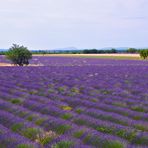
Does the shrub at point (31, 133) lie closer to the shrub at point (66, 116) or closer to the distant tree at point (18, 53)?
the shrub at point (66, 116)

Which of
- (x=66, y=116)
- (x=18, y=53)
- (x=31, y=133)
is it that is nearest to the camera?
(x=31, y=133)

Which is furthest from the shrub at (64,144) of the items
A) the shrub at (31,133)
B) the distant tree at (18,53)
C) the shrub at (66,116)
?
the distant tree at (18,53)

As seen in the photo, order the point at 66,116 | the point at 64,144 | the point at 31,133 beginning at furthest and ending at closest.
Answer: the point at 66,116, the point at 31,133, the point at 64,144

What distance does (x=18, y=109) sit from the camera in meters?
10.7

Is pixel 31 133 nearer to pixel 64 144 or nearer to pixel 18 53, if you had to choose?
pixel 64 144

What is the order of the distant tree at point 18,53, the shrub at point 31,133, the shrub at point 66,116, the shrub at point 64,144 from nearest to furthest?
the shrub at point 64,144 → the shrub at point 31,133 → the shrub at point 66,116 → the distant tree at point 18,53

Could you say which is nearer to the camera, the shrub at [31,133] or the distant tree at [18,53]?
the shrub at [31,133]

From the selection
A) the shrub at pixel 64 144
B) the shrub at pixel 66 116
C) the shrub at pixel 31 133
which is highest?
the shrub at pixel 64 144

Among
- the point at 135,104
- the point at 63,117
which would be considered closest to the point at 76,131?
the point at 63,117

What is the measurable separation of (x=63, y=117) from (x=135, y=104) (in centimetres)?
328

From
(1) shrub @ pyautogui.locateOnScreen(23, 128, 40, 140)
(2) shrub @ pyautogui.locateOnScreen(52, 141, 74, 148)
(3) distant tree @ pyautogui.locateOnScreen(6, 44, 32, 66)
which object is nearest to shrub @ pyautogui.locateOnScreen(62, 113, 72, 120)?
(1) shrub @ pyautogui.locateOnScreen(23, 128, 40, 140)

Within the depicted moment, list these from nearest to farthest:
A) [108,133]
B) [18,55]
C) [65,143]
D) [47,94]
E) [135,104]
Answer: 1. [65,143]
2. [108,133]
3. [135,104]
4. [47,94]
5. [18,55]

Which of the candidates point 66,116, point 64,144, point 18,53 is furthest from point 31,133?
point 18,53

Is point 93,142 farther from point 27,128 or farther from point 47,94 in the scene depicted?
point 47,94
